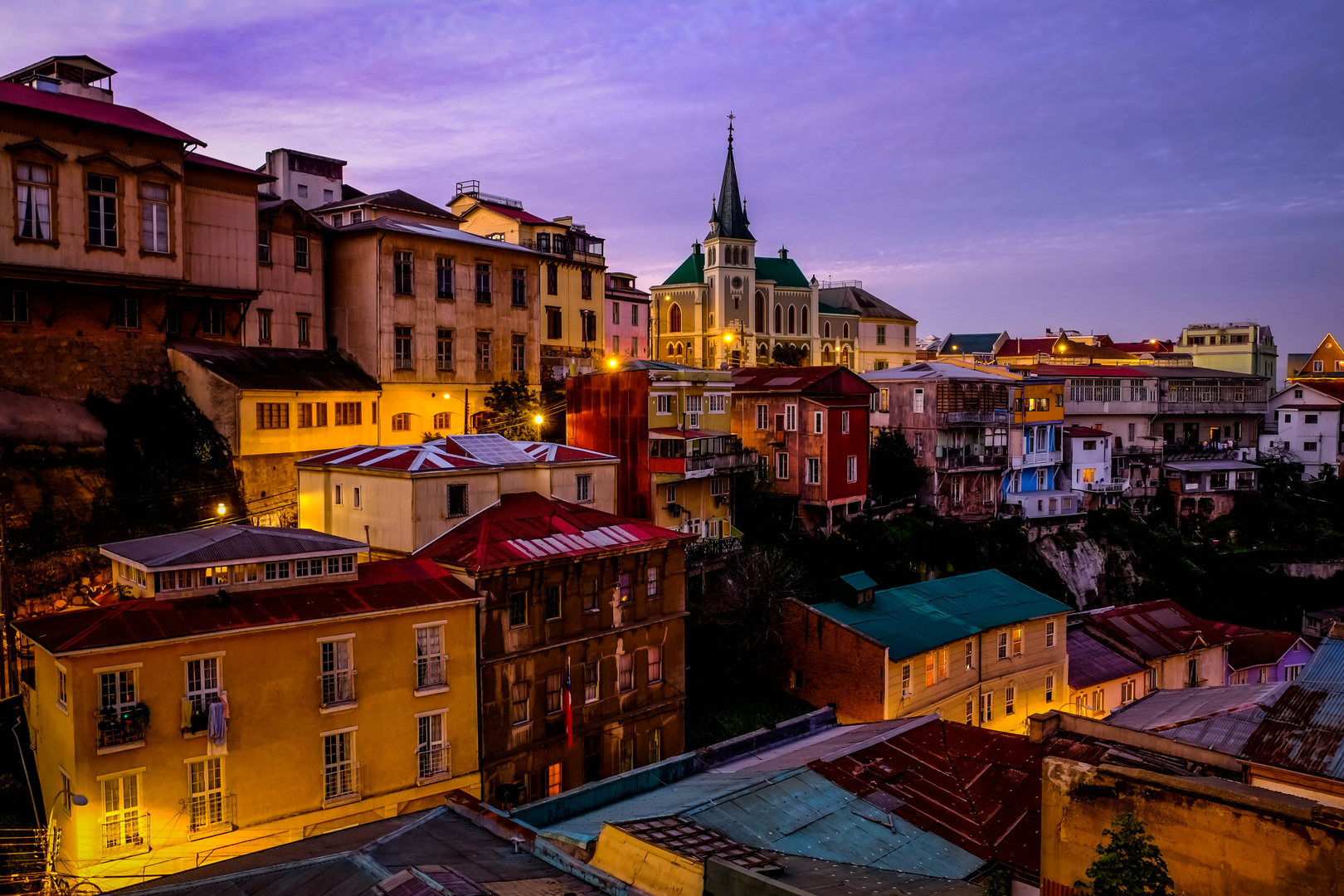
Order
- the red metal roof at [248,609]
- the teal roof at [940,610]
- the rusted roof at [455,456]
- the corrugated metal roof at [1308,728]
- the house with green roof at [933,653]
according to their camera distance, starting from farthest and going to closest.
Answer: the teal roof at [940,610] → the house with green roof at [933,653] → the rusted roof at [455,456] → the red metal roof at [248,609] → the corrugated metal roof at [1308,728]

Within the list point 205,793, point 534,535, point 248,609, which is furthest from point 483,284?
point 205,793

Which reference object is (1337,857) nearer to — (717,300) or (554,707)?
(554,707)

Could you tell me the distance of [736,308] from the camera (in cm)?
9169

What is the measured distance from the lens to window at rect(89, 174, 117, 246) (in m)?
31.8

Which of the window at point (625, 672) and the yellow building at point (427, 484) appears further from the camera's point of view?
the window at point (625, 672)

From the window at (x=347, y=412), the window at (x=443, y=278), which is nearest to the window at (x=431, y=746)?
the window at (x=347, y=412)

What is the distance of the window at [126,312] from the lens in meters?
33.6

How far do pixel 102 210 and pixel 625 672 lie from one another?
2295cm

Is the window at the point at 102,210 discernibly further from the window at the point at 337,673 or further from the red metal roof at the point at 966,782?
the red metal roof at the point at 966,782

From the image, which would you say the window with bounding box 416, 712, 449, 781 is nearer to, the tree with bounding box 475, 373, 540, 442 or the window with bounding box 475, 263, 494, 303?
the tree with bounding box 475, 373, 540, 442

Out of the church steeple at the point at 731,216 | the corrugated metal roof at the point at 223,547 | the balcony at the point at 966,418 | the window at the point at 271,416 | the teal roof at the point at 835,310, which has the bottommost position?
the corrugated metal roof at the point at 223,547

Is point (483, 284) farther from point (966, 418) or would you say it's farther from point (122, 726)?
point (966, 418)

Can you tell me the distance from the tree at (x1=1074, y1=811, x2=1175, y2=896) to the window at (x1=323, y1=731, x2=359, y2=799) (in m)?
17.5

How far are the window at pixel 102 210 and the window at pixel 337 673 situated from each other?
18.0m
